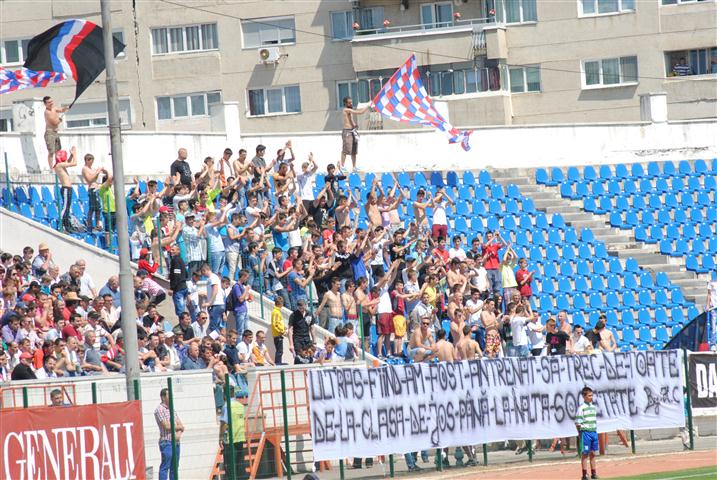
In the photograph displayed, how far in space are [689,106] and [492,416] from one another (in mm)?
30261

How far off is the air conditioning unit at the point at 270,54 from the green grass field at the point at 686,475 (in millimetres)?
37257

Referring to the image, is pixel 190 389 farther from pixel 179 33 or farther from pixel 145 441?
pixel 179 33

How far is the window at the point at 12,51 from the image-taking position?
60906 millimetres

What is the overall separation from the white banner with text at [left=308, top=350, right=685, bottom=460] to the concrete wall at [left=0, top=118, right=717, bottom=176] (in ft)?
45.4

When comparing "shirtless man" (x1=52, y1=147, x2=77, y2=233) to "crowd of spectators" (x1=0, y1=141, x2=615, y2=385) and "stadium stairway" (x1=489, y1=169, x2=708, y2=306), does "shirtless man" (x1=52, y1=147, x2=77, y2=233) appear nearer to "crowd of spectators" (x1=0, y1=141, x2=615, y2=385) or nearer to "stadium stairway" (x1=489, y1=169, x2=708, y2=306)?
"crowd of spectators" (x1=0, y1=141, x2=615, y2=385)

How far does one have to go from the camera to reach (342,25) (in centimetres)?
5944

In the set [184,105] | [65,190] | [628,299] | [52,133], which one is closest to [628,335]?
[628,299]

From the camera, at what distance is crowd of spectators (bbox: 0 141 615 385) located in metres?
24.4

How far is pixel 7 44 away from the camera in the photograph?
6119cm

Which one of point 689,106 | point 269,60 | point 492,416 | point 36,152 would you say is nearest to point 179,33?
point 269,60

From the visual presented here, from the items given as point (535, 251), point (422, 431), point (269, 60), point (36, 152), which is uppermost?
point (269, 60)

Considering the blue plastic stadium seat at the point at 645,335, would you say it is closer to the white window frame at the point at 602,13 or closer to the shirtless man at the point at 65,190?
the shirtless man at the point at 65,190

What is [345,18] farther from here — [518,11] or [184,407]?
[184,407]

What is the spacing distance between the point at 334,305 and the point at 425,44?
30352 millimetres
